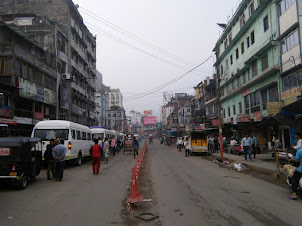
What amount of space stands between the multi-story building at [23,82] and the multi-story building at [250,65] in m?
18.8

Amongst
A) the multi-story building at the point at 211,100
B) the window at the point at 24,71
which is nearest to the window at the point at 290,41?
the multi-story building at the point at 211,100

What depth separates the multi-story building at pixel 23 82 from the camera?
21.3 metres

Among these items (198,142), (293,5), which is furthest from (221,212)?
(198,142)

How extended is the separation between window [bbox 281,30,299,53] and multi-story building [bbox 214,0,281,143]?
1.09 metres

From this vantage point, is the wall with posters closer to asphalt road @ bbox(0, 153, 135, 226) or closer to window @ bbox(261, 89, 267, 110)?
asphalt road @ bbox(0, 153, 135, 226)

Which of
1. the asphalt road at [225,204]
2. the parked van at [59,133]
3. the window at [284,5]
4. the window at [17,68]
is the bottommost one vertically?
the asphalt road at [225,204]

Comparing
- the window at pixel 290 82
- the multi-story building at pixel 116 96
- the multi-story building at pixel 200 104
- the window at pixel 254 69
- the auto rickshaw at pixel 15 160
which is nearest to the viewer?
the auto rickshaw at pixel 15 160

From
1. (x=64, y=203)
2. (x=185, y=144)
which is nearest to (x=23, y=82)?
(x=185, y=144)

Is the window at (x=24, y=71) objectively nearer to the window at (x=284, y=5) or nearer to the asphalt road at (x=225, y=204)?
the asphalt road at (x=225, y=204)

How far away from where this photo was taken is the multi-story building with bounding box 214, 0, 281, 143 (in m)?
21.9

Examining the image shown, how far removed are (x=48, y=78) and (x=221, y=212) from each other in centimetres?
2738

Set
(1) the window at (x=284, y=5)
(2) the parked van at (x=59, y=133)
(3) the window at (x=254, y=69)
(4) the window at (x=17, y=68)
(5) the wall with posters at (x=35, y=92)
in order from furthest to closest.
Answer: (3) the window at (x=254, y=69) → (5) the wall with posters at (x=35, y=92) → (4) the window at (x=17, y=68) → (1) the window at (x=284, y=5) → (2) the parked van at (x=59, y=133)

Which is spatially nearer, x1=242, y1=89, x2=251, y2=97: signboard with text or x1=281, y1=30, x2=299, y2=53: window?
x1=281, y1=30, x2=299, y2=53: window

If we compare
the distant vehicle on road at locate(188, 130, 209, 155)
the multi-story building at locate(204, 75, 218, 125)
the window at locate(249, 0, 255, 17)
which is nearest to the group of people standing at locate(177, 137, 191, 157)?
the distant vehicle on road at locate(188, 130, 209, 155)
